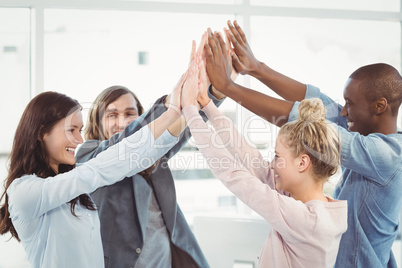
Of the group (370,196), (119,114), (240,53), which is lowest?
(370,196)

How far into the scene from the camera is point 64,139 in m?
1.38

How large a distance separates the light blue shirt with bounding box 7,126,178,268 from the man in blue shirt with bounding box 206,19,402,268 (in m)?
0.42

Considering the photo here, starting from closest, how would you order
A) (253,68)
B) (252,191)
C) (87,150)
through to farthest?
1. (252,191)
2. (253,68)
3. (87,150)

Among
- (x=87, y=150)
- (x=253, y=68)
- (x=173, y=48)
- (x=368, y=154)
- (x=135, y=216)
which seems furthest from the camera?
(x=173, y=48)

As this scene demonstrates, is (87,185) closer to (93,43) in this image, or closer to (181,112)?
(181,112)

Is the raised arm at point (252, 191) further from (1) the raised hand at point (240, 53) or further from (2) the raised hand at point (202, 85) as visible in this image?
(1) the raised hand at point (240, 53)

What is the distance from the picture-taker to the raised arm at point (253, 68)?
5.23 feet

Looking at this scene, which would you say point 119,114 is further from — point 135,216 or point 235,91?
point 235,91

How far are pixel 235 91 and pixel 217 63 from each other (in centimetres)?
13

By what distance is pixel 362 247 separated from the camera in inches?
52.6

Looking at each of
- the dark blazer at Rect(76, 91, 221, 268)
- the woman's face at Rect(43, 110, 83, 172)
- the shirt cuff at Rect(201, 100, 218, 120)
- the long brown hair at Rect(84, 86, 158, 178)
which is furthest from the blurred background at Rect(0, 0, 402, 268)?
the shirt cuff at Rect(201, 100, 218, 120)

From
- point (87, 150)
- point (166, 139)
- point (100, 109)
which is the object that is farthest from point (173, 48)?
point (166, 139)

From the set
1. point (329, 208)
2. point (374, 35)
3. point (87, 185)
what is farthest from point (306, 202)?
point (374, 35)

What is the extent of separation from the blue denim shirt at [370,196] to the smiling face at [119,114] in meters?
0.77
